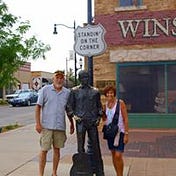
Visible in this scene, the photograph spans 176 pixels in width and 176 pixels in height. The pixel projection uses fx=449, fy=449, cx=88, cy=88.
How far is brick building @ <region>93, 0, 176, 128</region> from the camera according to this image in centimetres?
1560

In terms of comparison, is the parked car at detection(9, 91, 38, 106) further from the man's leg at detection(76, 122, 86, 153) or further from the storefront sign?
the man's leg at detection(76, 122, 86, 153)

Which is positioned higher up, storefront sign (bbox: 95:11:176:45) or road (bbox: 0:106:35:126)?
storefront sign (bbox: 95:11:176:45)

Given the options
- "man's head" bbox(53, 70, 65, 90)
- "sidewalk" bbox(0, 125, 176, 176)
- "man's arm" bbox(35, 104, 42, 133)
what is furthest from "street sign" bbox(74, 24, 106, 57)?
"sidewalk" bbox(0, 125, 176, 176)

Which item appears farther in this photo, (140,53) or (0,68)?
(0,68)

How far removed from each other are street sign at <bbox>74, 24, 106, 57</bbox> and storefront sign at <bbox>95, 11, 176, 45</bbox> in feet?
24.7

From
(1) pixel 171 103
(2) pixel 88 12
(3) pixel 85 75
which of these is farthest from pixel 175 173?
(1) pixel 171 103

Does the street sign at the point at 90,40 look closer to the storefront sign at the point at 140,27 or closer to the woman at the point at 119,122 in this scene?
the woman at the point at 119,122

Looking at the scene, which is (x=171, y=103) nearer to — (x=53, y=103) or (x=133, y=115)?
(x=133, y=115)

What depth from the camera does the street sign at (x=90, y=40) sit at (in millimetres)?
8344

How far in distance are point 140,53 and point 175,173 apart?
8.00 m

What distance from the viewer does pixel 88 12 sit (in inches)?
350

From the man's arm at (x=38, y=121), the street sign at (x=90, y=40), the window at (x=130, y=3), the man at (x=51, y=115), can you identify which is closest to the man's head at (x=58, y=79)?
the man at (x=51, y=115)

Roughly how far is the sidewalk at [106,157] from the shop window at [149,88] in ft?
4.71

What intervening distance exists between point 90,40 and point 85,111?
1.66 meters
